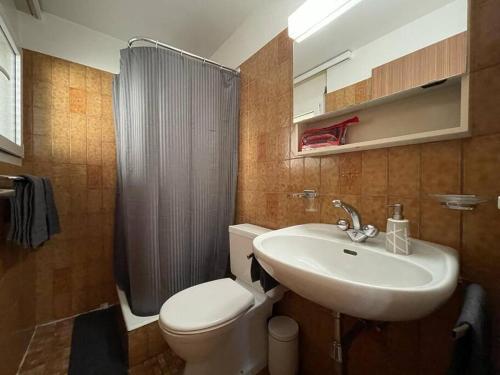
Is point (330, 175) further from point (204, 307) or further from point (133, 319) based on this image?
point (133, 319)

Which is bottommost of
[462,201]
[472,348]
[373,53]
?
[472,348]

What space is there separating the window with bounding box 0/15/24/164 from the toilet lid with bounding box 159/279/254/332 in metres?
1.15

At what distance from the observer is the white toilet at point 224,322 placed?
0.87 m

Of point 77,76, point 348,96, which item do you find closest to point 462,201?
point 348,96

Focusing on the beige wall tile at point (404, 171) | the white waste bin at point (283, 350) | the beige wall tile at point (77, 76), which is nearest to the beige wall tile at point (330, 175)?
the beige wall tile at point (404, 171)

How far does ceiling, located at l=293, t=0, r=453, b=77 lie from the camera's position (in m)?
0.75

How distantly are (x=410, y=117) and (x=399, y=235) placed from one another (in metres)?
0.44

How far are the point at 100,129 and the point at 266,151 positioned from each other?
138 centimetres

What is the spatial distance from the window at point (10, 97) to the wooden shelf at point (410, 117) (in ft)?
5.64

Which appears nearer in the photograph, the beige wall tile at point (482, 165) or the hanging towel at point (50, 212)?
the beige wall tile at point (482, 165)

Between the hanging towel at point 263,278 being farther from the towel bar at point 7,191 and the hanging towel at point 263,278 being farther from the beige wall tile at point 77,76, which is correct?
the beige wall tile at point 77,76

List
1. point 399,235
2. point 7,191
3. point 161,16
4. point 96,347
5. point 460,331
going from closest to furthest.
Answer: point 460,331, point 399,235, point 7,191, point 96,347, point 161,16

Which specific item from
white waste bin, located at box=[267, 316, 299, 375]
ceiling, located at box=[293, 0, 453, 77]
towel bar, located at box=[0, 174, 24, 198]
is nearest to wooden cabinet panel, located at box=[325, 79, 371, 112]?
ceiling, located at box=[293, 0, 453, 77]

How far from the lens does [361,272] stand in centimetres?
75
